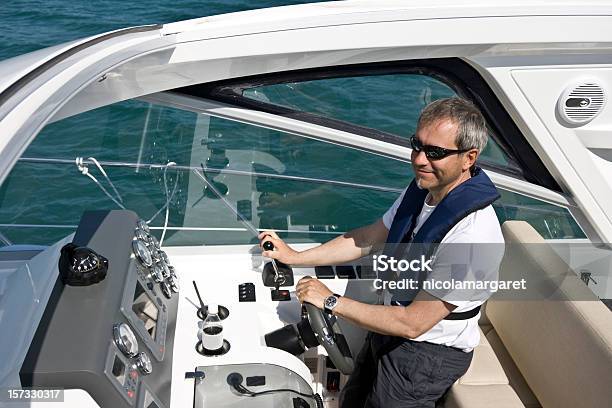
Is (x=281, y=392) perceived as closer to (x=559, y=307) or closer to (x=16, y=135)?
(x=559, y=307)

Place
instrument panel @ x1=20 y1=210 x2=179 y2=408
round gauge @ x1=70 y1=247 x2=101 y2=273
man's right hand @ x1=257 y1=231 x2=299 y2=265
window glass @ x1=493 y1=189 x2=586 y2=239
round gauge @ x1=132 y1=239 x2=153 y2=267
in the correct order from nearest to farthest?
instrument panel @ x1=20 y1=210 x2=179 y2=408 → round gauge @ x1=70 y1=247 x2=101 y2=273 → round gauge @ x1=132 y1=239 x2=153 y2=267 → man's right hand @ x1=257 y1=231 x2=299 y2=265 → window glass @ x1=493 y1=189 x2=586 y2=239

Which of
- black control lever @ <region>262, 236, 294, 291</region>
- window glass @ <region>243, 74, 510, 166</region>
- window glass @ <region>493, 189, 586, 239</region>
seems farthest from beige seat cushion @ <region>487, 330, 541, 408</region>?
black control lever @ <region>262, 236, 294, 291</region>

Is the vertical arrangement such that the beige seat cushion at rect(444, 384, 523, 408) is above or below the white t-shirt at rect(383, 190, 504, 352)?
below

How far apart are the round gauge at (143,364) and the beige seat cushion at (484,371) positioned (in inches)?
39.1

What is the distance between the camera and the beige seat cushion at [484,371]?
6.79ft

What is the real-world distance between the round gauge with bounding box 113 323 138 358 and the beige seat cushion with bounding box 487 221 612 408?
130 centimetres

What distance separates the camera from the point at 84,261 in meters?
1.79

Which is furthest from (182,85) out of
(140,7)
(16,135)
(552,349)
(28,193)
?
(140,7)

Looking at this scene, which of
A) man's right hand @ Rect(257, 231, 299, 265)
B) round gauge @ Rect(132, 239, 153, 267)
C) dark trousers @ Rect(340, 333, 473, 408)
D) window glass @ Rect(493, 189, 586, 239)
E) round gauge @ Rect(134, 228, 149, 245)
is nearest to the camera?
dark trousers @ Rect(340, 333, 473, 408)

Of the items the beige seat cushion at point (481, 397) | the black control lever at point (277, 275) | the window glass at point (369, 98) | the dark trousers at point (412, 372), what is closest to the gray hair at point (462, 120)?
the window glass at point (369, 98)

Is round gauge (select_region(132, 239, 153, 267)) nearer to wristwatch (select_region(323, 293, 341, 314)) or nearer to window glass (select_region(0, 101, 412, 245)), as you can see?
window glass (select_region(0, 101, 412, 245))

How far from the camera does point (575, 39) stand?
2.08 metres

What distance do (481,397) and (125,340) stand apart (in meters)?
1.11

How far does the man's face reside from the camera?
1.66m
